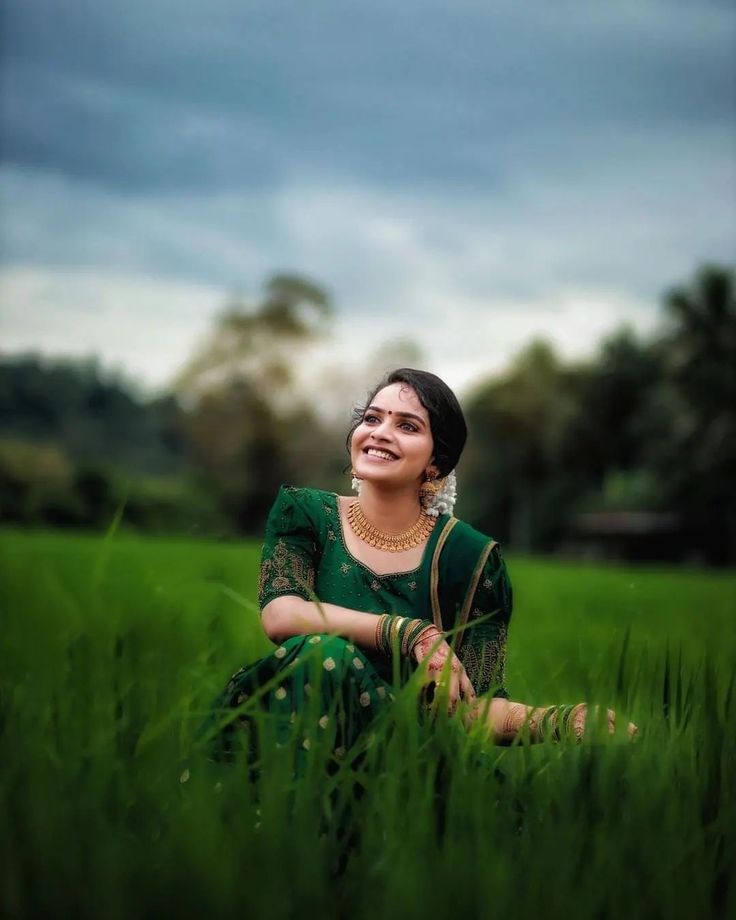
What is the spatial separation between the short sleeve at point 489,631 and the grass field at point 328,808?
0.64ft

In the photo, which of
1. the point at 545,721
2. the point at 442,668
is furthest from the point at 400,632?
the point at 545,721

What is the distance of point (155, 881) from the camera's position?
156 centimetres

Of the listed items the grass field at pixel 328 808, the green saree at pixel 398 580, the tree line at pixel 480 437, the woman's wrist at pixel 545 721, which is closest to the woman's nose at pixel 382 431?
the green saree at pixel 398 580

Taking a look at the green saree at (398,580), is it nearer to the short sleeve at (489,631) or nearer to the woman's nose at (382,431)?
the short sleeve at (489,631)

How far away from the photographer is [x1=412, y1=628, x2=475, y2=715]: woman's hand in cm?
230

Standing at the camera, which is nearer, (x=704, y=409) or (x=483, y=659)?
(x=483, y=659)

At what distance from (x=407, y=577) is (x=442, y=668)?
1.28ft

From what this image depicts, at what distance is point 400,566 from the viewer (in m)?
2.65

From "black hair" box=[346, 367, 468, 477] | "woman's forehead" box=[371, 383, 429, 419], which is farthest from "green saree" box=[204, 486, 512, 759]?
A: "woman's forehead" box=[371, 383, 429, 419]

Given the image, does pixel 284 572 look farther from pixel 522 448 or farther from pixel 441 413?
pixel 522 448

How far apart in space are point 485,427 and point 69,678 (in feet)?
165

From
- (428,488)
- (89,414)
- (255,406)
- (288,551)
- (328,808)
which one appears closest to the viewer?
(328,808)

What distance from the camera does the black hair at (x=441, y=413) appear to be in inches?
105

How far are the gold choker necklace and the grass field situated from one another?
40cm
